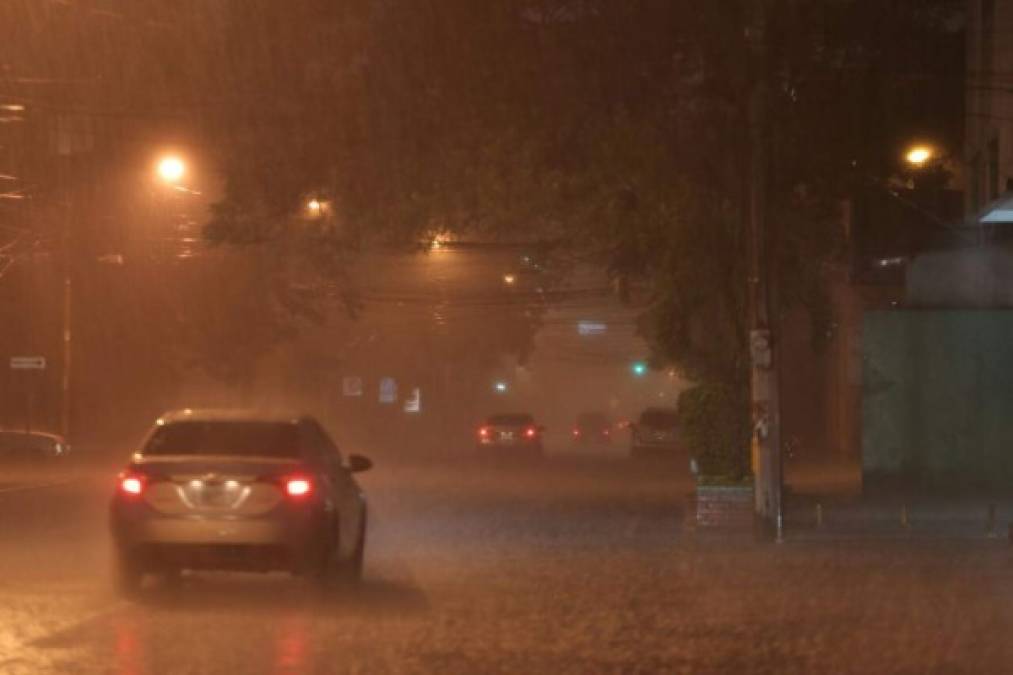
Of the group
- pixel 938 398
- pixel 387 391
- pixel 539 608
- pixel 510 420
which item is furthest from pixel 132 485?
pixel 387 391

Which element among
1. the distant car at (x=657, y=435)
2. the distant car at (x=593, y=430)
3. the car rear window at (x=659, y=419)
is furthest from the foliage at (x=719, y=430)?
the distant car at (x=593, y=430)

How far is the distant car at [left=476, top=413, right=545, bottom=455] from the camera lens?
50.8 m

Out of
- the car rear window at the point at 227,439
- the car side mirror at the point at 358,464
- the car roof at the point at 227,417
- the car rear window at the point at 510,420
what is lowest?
the car rear window at the point at 510,420

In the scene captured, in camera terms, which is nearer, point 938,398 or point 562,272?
point 938,398

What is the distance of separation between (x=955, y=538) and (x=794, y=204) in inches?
232

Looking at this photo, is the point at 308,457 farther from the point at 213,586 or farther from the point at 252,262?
the point at 252,262

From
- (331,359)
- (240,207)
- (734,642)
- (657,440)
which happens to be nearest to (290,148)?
(240,207)

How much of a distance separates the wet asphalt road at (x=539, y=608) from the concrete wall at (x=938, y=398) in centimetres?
952

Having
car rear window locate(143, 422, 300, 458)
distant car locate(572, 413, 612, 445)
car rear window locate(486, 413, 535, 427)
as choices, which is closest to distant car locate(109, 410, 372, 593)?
car rear window locate(143, 422, 300, 458)

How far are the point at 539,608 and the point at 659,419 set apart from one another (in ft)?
124

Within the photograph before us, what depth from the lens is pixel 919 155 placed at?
3194cm

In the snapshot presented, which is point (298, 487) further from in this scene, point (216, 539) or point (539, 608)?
point (539, 608)

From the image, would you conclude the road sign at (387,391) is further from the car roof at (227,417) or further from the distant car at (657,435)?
the car roof at (227,417)

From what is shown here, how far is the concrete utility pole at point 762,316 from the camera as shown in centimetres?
2200
